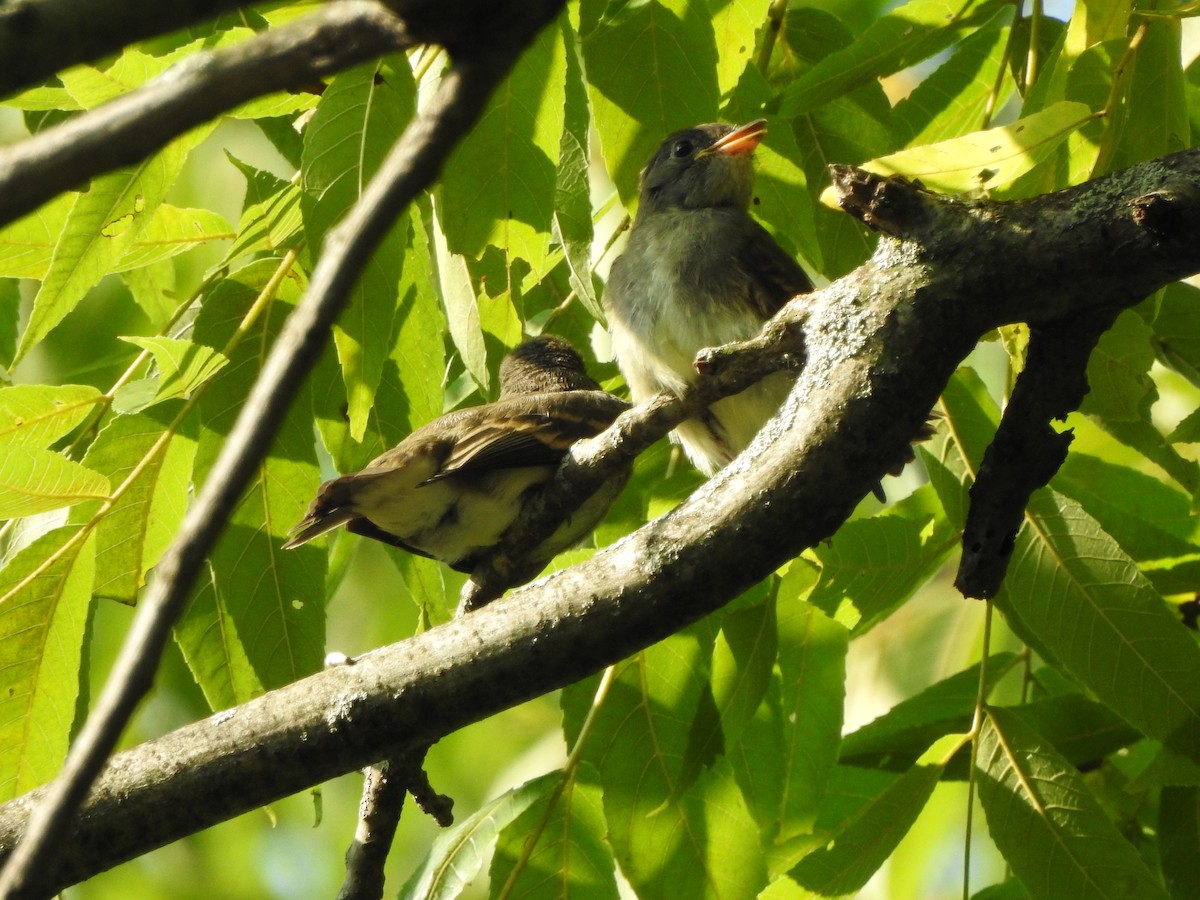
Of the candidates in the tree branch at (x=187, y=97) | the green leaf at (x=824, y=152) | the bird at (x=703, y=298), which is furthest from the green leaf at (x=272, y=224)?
the tree branch at (x=187, y=97)

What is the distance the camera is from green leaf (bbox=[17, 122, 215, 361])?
3021mm

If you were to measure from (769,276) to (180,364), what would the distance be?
2034 mm

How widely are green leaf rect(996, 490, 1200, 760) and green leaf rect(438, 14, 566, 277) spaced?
1.38 metres

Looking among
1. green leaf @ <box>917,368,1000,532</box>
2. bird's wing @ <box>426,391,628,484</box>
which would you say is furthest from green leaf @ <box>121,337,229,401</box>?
green leaf @ <box>917,368,1000,532</box>

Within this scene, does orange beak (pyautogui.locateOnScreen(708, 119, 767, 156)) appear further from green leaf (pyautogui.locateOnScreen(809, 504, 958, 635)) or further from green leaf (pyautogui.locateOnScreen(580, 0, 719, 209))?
green leaf (pyautogui.locateOnScreen(809, 504, 958, 635))

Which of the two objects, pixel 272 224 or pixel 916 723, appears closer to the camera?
pixel 272 224

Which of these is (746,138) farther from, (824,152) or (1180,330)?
(1180,330)

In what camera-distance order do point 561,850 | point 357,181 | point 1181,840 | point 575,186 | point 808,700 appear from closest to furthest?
point 357,181, point 575,186, point 561,850, point 1181,840, point 808,700

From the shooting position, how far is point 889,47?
10.7ft

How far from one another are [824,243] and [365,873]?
1.97m

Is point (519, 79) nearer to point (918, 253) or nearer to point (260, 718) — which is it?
point (918, 253)

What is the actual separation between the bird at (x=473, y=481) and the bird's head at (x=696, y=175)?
1251mm

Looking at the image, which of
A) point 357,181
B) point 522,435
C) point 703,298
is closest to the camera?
point 357,181

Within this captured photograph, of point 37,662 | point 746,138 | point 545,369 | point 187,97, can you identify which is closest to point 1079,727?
point 746,138
